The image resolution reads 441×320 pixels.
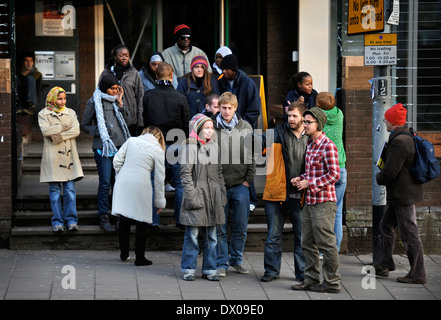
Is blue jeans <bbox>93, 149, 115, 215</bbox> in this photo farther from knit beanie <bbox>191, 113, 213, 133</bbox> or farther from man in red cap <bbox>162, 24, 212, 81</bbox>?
man in red cap <bbox>162, 24, 212, 81</bbox>

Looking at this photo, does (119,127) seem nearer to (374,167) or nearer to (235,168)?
(235,168)

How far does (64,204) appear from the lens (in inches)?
380

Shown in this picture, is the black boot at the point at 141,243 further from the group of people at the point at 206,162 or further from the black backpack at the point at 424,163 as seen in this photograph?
the black backpack at the point at 424,163

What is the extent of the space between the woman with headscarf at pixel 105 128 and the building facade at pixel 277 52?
1.11 m

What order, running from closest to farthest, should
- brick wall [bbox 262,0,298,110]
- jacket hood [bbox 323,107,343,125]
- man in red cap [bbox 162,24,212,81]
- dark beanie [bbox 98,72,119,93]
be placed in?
1. jacket hood [bbox 323,107,343,125]
2. dark beanie [bbox 98,72,119,93]
3. man in red cap [bbox 162,24,212,81]
4. brick wall [bbox 262,0,298,110]

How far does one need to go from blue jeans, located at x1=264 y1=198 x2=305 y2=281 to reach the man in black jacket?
1498 millimetres

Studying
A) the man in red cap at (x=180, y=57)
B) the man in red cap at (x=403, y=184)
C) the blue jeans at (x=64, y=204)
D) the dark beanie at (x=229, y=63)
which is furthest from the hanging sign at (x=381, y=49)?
the blue jeans at (x=64, y=204)

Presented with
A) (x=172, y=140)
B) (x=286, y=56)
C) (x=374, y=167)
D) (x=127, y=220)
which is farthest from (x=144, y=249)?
(x=286, y=56)

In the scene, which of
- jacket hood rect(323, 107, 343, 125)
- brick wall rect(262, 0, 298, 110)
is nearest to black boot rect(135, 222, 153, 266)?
jacket hood rect(323, 107, 343, 125)

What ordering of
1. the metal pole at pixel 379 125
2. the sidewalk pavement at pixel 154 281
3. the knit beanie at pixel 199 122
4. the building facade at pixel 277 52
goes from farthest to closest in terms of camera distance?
the building facade at pixel 277 52, the metal pole at pixel 379 125, the knit beanie at pixel 199 122, the sidewalk pavement at pixel 154 281

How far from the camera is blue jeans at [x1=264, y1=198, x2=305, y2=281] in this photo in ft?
27.4

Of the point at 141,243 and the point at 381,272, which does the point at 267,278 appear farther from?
the point at 141,243

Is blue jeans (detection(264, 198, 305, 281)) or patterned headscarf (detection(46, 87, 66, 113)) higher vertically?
patterned headscarf (detection(46, 87, 66, 113))

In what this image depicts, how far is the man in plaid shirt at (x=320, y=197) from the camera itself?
792cm
